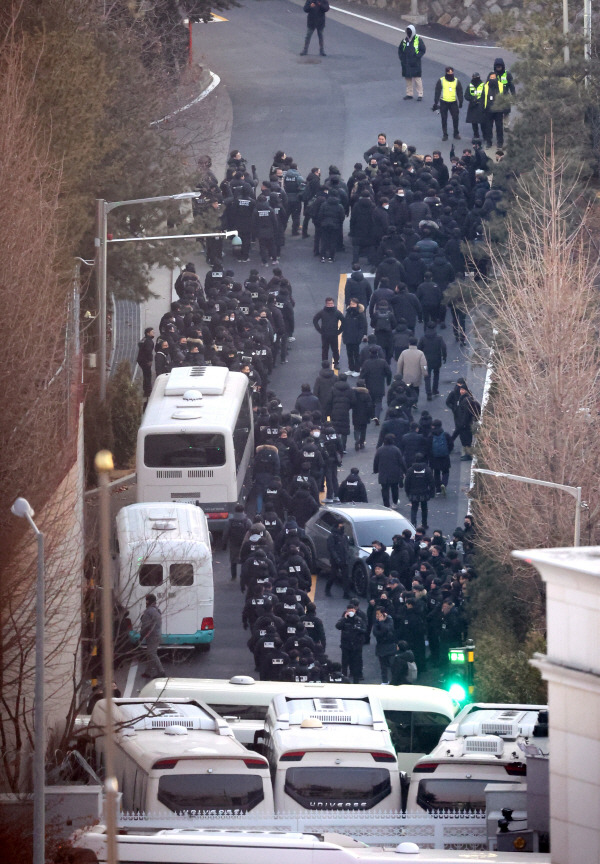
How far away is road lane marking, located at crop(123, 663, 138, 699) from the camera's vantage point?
1058 inches

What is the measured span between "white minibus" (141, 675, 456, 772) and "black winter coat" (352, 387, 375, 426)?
12178mm

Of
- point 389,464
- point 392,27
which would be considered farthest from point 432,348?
point 392,27

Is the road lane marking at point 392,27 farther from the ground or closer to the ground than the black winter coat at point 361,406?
farther from the ground

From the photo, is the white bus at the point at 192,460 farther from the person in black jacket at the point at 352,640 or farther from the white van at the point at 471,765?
the white van at the point at 471,765

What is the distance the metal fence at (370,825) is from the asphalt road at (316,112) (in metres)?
12.4

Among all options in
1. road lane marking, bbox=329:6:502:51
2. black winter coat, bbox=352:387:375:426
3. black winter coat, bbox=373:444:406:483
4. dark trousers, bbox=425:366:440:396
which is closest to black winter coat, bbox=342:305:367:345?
dark trousers, bbox=425:366:440:396

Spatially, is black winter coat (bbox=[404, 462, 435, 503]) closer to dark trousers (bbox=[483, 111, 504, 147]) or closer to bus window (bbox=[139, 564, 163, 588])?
bus window (bbox=[139, 564, 163, 588])

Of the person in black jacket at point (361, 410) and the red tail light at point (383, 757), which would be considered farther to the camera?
the person in black jacket at point (361, 410)

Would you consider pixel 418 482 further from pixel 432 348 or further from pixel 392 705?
pixel 392 705

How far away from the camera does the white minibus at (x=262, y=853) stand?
52.6 ft

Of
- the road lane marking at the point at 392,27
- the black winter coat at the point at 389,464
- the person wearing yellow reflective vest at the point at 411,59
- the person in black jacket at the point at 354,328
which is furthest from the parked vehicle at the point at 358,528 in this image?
the road lane marking at the point at 392,27

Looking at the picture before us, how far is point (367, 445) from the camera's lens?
36625 millimetres

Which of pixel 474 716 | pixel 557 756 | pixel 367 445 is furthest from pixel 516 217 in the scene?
pixel 557 756

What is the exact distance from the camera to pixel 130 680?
90.7 ft
